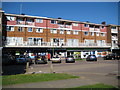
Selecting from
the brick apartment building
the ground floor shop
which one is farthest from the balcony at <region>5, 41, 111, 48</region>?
the ground floor shop

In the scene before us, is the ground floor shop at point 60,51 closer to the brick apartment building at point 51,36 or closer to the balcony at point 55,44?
the brick apartment building at point 51,36

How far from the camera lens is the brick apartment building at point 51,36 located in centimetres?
3428

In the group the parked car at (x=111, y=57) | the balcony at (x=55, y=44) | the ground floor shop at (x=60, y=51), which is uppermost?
the balcony at (x=55, y=44)

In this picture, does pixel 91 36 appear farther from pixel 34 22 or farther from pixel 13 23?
pixel 13 23

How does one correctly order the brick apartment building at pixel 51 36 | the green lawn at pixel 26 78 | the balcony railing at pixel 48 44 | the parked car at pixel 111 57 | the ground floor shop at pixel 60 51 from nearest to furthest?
the green lawn at pixel 26 78, the balcony railing at pixel 48 44, the ground floor shop at pixel 60 51, the parked car at pixel 111 57, the brick apartment building at pixel 51 36

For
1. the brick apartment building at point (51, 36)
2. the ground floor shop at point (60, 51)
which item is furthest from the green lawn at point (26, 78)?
the ground floor shop at point (60, 51)

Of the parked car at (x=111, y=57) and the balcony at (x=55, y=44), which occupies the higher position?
the balcony at (x=55, y=44)

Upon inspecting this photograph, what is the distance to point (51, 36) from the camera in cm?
3912

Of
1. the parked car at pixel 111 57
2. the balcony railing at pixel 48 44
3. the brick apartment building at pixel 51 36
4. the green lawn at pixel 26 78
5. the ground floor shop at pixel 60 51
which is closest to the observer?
the green lawn at pixel 26 78

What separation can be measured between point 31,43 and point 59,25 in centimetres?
1017

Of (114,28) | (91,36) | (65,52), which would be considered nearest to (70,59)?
(65,52)

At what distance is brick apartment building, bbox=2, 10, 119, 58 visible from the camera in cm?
3428

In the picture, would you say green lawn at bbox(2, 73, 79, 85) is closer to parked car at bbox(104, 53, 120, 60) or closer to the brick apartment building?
the brick apartment building

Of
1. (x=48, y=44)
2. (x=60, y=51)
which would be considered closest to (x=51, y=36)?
(x=48, y=44)
